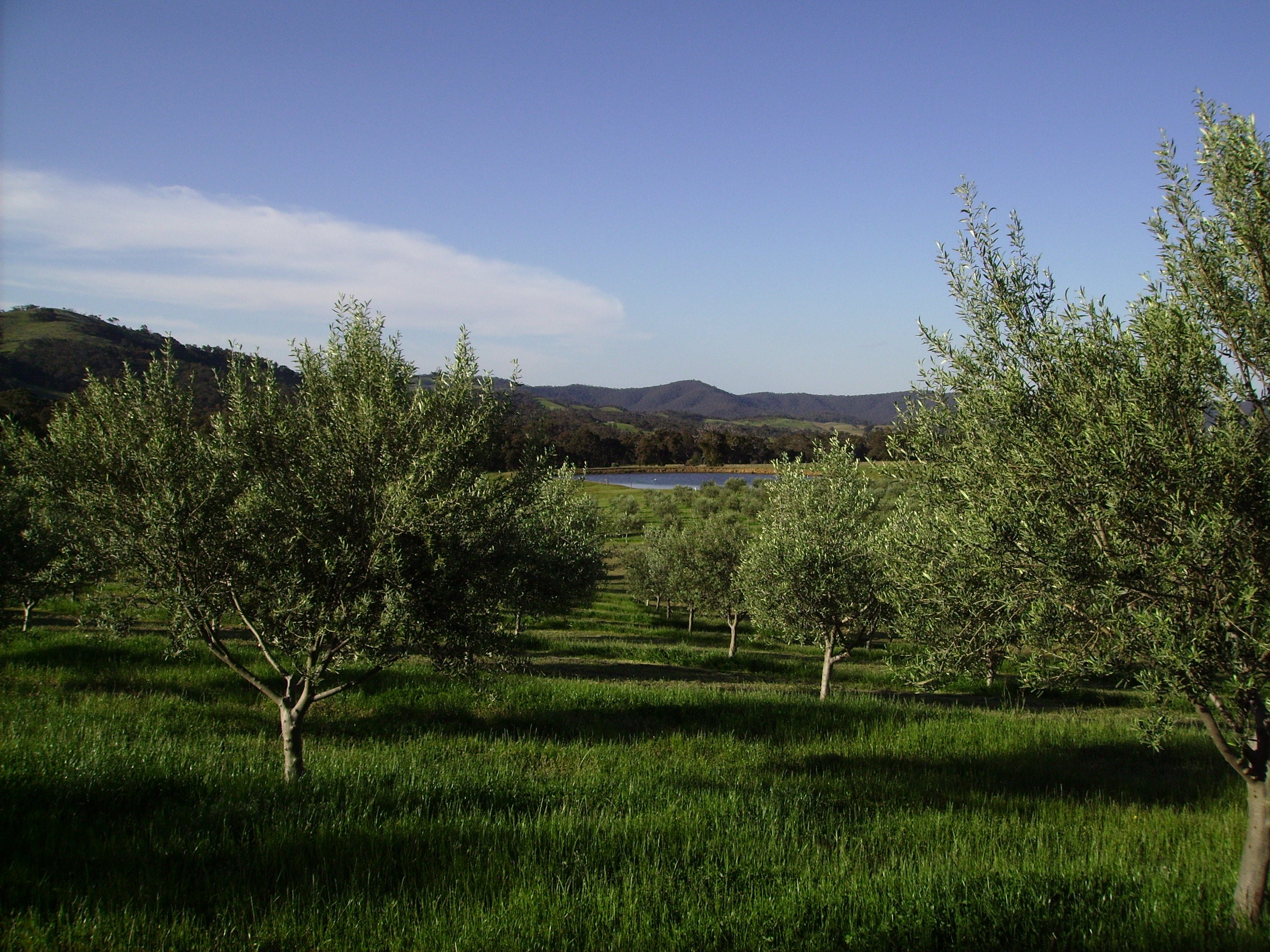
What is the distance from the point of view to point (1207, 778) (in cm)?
1299

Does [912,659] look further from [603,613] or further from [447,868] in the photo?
[603,613]

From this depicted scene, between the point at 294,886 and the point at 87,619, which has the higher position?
the point at 87,619

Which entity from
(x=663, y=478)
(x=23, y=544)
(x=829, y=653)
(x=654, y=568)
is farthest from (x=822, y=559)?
(x=663, y=478)

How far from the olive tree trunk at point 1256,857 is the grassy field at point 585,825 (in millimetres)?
243

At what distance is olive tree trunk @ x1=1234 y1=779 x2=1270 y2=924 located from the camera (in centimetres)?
679

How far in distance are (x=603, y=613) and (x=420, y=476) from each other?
3964cm

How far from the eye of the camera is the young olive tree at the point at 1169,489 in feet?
19.9

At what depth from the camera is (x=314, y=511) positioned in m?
9.43

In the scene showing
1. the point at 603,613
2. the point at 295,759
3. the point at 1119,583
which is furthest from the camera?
the point at 603,613

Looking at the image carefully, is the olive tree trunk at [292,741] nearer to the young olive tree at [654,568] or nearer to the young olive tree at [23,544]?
the young olive tree at [23,544]

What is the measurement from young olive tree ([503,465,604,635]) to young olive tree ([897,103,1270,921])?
17.8 m

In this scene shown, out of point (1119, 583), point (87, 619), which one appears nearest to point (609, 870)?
point (1119, 583)

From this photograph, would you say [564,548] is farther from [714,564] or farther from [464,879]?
[464,879]

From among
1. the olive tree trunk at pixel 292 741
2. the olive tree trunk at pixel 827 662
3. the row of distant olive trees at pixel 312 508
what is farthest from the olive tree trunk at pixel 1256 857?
the olive tree trunk at pixel 827 662
